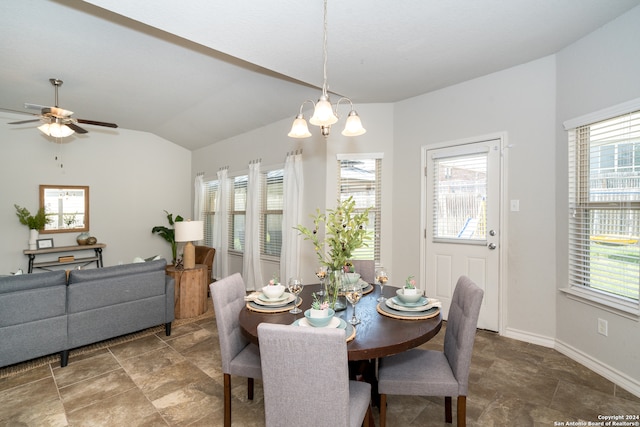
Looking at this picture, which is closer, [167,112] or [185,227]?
[185,227]

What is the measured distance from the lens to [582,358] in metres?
2.58

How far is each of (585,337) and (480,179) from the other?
1720 millimetres

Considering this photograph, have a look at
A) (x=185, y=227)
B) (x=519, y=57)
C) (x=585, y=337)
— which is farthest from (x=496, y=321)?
(x=185, y=227)

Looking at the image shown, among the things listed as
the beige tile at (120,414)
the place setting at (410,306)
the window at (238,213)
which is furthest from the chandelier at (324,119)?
the window at (238,213)

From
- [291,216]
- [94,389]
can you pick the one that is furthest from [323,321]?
[291,216]

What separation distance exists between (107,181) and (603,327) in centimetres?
751

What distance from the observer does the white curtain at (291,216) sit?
14.4ft

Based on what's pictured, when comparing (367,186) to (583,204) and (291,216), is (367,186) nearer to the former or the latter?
(291,216)

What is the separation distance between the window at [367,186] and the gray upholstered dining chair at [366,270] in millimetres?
1220

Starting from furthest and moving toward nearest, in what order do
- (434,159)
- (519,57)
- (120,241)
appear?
(120,241)
(434,159)
(519,57)

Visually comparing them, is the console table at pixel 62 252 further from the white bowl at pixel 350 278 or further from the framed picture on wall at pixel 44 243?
the white bowl at pixel 350 278

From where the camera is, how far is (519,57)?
2891 mm

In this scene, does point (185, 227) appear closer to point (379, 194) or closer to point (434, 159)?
point (379, 194)

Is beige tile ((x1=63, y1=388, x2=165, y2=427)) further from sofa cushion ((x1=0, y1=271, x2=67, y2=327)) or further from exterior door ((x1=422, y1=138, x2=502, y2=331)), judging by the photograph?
exterior door ((x1=422, y1=138, x2=502, y2=331))
